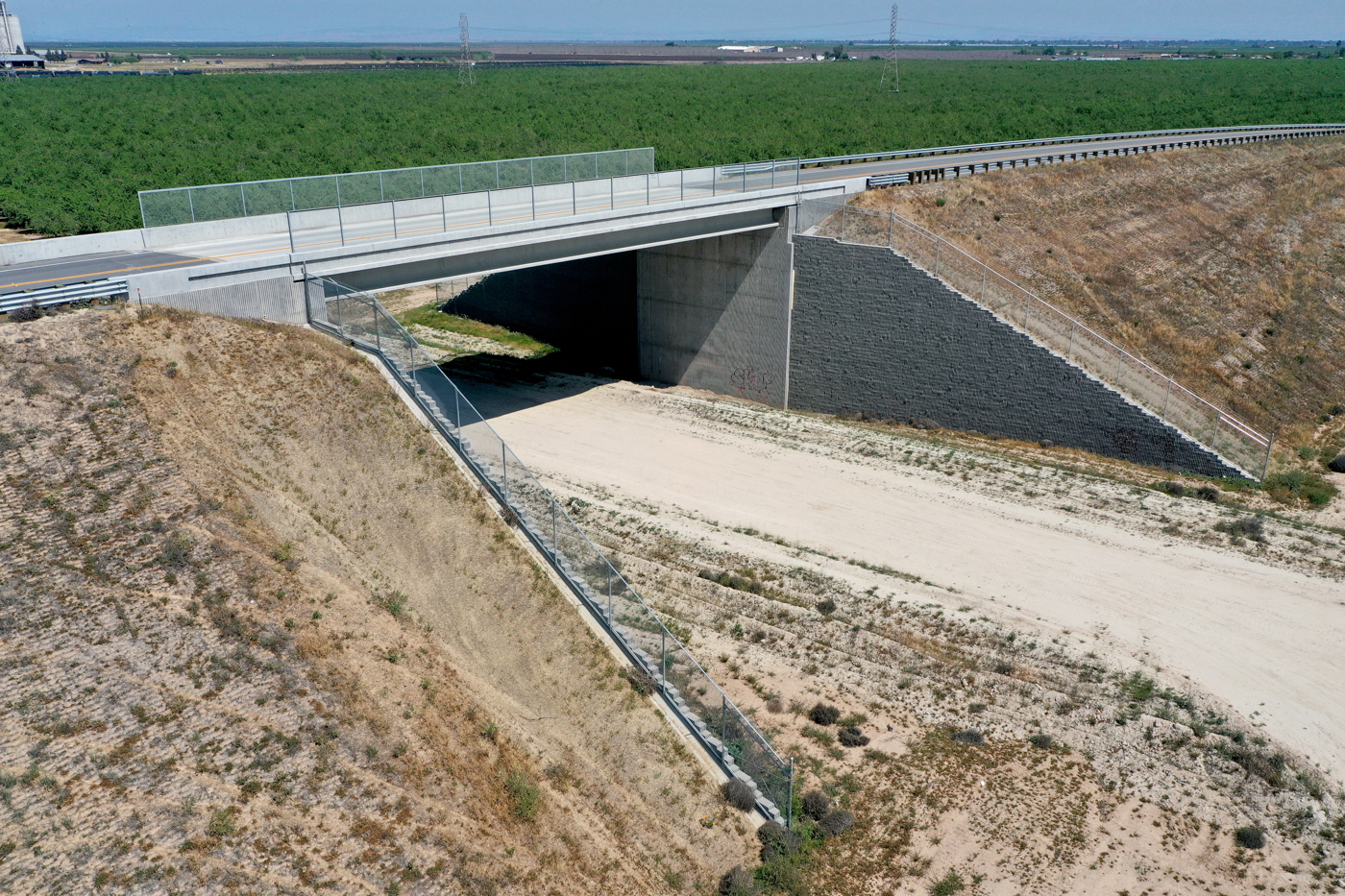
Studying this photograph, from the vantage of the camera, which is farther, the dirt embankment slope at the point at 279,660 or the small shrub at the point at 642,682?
the small shrub at the point at 642,682

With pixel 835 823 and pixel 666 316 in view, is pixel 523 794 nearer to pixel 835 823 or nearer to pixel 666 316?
pixel 835 823

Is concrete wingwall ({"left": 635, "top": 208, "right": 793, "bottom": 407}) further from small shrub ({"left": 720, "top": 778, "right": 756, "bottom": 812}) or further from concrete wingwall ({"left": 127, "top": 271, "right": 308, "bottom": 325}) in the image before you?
small shrub ({"left": 720, "top": 778, "right": 756, "bottom": 812})

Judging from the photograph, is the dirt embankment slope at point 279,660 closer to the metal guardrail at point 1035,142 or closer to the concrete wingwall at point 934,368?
the concrete wingwall at point 934,368

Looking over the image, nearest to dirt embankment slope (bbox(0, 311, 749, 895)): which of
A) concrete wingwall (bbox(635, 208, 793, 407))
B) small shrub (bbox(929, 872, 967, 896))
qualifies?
small shrub (bbox(929, 872, 967, 896))

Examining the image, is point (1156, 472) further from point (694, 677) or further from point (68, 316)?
point (68, 316)

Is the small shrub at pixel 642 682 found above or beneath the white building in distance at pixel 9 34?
beneath

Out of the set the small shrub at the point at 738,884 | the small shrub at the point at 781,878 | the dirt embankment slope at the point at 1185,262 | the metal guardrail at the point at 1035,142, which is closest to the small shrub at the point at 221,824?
the small shrub at the point at 738,884

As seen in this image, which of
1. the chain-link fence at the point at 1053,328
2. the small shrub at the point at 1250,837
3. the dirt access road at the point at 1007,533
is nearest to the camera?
the small shrub at the point at 1250,837
